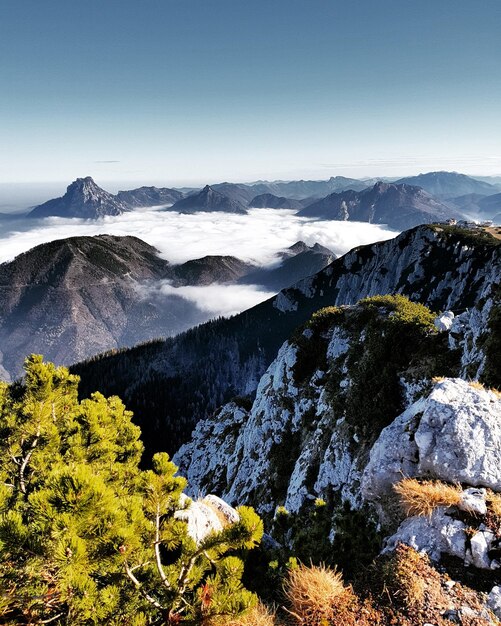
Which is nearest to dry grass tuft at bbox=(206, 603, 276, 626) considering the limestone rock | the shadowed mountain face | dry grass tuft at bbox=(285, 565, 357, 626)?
dry grass tuft at bbox=(285, 565, 357, 626)

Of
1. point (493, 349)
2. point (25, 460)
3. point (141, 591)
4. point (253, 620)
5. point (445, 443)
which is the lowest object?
point (253, 620)

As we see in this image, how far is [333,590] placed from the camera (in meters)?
7.35

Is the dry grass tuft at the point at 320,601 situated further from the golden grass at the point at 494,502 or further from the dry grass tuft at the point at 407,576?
the golden grass at the point at 494,502

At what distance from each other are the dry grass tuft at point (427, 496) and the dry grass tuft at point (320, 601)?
9.46 ft

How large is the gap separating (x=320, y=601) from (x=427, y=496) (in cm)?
395

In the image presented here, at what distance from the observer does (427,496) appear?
9.10m

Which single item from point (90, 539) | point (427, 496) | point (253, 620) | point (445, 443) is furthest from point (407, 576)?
point (90, 539)

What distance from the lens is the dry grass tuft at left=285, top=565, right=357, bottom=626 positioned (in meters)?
7.05

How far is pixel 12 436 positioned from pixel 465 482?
13.9m

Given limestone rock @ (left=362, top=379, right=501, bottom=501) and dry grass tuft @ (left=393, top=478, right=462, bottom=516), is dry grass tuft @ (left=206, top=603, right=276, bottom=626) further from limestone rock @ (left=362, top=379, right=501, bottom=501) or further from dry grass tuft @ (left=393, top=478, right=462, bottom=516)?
limestone rock @ (left=362, top=379, right=501, bottom=501)

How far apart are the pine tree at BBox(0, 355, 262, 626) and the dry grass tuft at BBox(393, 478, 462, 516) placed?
4730mm

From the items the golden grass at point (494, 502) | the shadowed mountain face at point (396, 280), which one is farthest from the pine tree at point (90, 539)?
the shadowed mountain face at point (396, 280)

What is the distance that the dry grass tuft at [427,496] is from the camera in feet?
29.1

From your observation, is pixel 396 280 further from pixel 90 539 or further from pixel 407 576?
pixel 90 539
